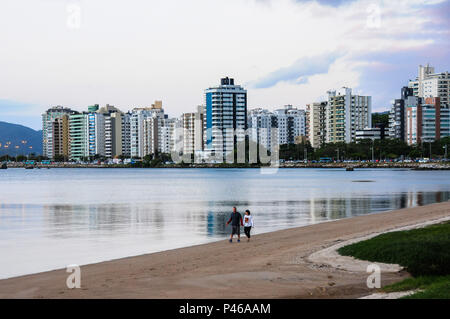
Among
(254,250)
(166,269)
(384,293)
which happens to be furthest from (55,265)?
(384,293)

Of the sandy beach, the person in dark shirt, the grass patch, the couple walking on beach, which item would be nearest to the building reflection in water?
the person in dark shirt

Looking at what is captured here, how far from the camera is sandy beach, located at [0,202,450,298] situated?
1683 centimetres

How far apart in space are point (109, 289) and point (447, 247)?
10296mm

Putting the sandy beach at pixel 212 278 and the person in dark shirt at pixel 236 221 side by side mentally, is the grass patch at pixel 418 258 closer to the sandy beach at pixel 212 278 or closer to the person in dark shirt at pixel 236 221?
the sandy beach at pixel 212 278

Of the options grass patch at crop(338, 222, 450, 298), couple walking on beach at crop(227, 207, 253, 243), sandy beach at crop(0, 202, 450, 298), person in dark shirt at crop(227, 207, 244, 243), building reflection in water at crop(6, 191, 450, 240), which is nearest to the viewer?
grass patch at crop(338, 222, 450, 298)

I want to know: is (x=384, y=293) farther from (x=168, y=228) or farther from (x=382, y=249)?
(x=168, y=228)

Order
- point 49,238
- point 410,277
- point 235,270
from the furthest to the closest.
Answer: point 49,238
point 235,270
point 410,277

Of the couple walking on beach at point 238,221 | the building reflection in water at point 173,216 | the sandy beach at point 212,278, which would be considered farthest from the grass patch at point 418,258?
the building reflection in water at point 173,216

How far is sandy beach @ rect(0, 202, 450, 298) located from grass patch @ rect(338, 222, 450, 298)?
0.63 meters

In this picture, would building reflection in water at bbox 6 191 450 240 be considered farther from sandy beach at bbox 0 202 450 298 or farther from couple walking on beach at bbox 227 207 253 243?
sandy beach at bbox 0 202 450 298

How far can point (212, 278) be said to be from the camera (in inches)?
749

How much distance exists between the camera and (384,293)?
15422mm

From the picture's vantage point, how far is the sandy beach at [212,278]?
55.2 feet
